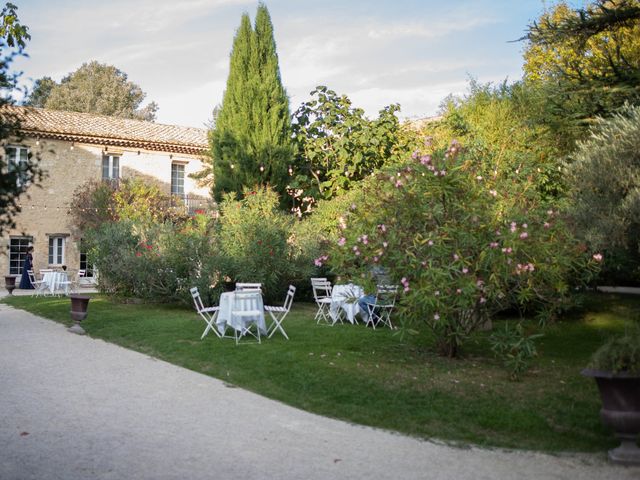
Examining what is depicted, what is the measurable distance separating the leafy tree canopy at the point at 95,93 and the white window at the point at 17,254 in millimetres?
18474

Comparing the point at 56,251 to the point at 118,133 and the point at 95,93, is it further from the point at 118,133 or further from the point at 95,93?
the point at 95,93

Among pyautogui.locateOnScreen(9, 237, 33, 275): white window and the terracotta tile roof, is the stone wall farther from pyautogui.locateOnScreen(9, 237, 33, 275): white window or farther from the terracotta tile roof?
the terracotta tile roof

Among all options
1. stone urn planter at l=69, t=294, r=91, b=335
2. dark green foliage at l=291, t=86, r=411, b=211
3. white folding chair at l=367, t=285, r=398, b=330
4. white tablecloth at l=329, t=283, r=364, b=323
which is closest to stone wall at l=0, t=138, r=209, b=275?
dark green foliage at l=291, t=86, r=411, b=211

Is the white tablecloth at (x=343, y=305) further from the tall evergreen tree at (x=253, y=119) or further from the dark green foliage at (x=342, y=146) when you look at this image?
the tall evergreen tree at (x=253, y=119)

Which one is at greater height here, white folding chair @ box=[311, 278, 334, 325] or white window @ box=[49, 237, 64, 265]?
white window @ box=[49, 237, 64, 265]

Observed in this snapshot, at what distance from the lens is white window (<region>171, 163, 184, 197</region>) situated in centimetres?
3125

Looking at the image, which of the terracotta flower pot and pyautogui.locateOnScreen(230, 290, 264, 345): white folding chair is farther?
pyautogui.locateOnScreen(230, 290, 264, 345): white folding chair

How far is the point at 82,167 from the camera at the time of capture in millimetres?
28500

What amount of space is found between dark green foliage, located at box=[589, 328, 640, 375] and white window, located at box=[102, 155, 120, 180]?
86.6 ft

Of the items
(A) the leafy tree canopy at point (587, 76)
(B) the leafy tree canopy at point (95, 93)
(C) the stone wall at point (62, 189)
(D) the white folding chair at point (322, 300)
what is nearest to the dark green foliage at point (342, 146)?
(D) the white folding chair at point (322, 300)

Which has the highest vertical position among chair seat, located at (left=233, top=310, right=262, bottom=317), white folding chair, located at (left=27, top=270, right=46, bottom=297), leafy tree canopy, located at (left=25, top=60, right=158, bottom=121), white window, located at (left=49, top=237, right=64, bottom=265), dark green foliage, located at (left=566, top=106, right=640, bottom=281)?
leafy tree canopy, located at (left=25, top=60, right=158, bottom=121)

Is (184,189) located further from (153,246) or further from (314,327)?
Answer: (314,327)

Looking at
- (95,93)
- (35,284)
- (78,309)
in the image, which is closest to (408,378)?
(78,309)

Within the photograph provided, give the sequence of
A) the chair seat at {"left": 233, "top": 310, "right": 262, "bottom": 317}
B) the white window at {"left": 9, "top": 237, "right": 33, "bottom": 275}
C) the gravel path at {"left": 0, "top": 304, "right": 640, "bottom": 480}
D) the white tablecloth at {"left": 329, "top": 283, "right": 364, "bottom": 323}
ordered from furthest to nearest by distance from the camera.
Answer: the white window at {"left": 9, "top": 237, "right": 33, "bottom": 275}, the white tablecloth at {"left": 329, "top": 283, "right": 364, "bottom": 323}, the chair seat at {"left": 233, "top": 310, "right": 262, "bottom": 317}, the gravel path at {"left": 0, "top": 304, "right": 640, "bottom": 480}
